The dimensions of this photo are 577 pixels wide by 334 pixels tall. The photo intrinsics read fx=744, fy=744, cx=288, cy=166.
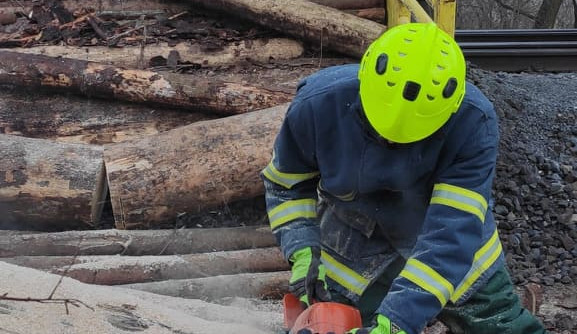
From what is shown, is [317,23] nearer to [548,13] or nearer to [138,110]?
[138,110]

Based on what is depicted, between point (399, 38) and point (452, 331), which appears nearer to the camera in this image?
point (399, 38)

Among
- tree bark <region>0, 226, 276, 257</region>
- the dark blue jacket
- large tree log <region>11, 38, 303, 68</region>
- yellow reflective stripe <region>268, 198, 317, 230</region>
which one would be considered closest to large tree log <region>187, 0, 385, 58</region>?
large tree log <region>11, 38, 303, 68</region>

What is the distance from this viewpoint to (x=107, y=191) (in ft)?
15.8

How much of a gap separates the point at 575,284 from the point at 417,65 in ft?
9.87

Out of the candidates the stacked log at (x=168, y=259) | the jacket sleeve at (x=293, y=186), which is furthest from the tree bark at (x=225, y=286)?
the jacket sleeve at (x=293, y=186)

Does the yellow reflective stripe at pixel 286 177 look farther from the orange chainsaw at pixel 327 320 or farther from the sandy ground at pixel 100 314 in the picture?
the sandy ground at pixel 100 314

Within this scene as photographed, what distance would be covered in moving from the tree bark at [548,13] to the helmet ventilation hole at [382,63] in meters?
16.3

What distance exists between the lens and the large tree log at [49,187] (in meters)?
4.60

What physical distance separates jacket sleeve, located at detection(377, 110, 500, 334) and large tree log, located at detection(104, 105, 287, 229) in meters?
2.40

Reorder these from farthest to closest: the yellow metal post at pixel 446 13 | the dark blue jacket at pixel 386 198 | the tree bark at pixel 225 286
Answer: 1. the yellow metal post at pixel 446 13
2. the tree bark at pixel 225 286
3. the dark blue jacket at pixel 386 198

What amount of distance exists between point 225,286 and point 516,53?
469cm

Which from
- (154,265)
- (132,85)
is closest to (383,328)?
(154,265)

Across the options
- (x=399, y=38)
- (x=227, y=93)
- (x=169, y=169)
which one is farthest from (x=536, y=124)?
(x=399, y=38)

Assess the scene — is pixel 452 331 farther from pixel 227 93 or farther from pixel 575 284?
pixel 227 93
